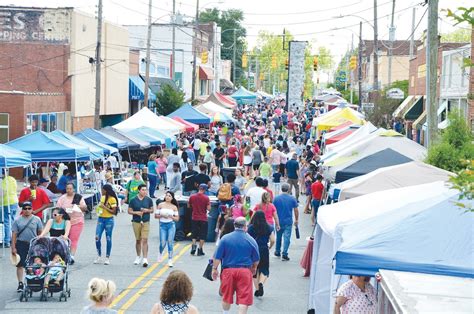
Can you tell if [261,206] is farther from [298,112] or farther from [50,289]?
[298,112]

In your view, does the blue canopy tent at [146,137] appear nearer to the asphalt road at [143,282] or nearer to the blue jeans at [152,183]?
the blue jeans at [152,183]

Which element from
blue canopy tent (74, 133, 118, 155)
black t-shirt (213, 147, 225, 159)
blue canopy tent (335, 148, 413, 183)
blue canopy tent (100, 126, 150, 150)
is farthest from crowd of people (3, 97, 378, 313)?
black t-shirt (213, 147, 225, 159)

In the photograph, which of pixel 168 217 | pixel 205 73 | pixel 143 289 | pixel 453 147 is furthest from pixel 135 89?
pixel 143 289

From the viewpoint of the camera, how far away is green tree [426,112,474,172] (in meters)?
20.2

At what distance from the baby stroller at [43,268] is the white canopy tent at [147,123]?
2389 cm

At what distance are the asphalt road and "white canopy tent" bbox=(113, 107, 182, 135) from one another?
1755 centimetres

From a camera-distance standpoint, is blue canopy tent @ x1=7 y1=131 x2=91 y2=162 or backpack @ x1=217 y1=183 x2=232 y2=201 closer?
backpack @ x1=217 y1=183 x2=232 y2=201

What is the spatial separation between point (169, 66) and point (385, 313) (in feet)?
249

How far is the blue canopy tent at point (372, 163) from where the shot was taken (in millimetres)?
20453

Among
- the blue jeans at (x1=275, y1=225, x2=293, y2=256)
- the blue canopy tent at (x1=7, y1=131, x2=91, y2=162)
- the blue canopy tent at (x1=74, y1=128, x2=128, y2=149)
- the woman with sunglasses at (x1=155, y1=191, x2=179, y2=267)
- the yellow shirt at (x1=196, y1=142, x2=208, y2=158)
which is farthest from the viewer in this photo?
the yellow shirt at (x1=196, y1=142, x2=208, y2=158)

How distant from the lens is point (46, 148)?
25750 millimetres

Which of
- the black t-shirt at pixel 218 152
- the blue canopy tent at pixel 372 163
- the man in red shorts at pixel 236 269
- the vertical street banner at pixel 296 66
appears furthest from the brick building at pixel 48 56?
the vertical street banner at pixel 296 66

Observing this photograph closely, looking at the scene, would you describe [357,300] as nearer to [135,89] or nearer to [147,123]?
[147,123]

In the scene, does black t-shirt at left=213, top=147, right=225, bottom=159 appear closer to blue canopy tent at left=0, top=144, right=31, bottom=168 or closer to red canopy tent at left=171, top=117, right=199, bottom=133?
red canopy tent at left=171, top=117, right=199, bottom=133
